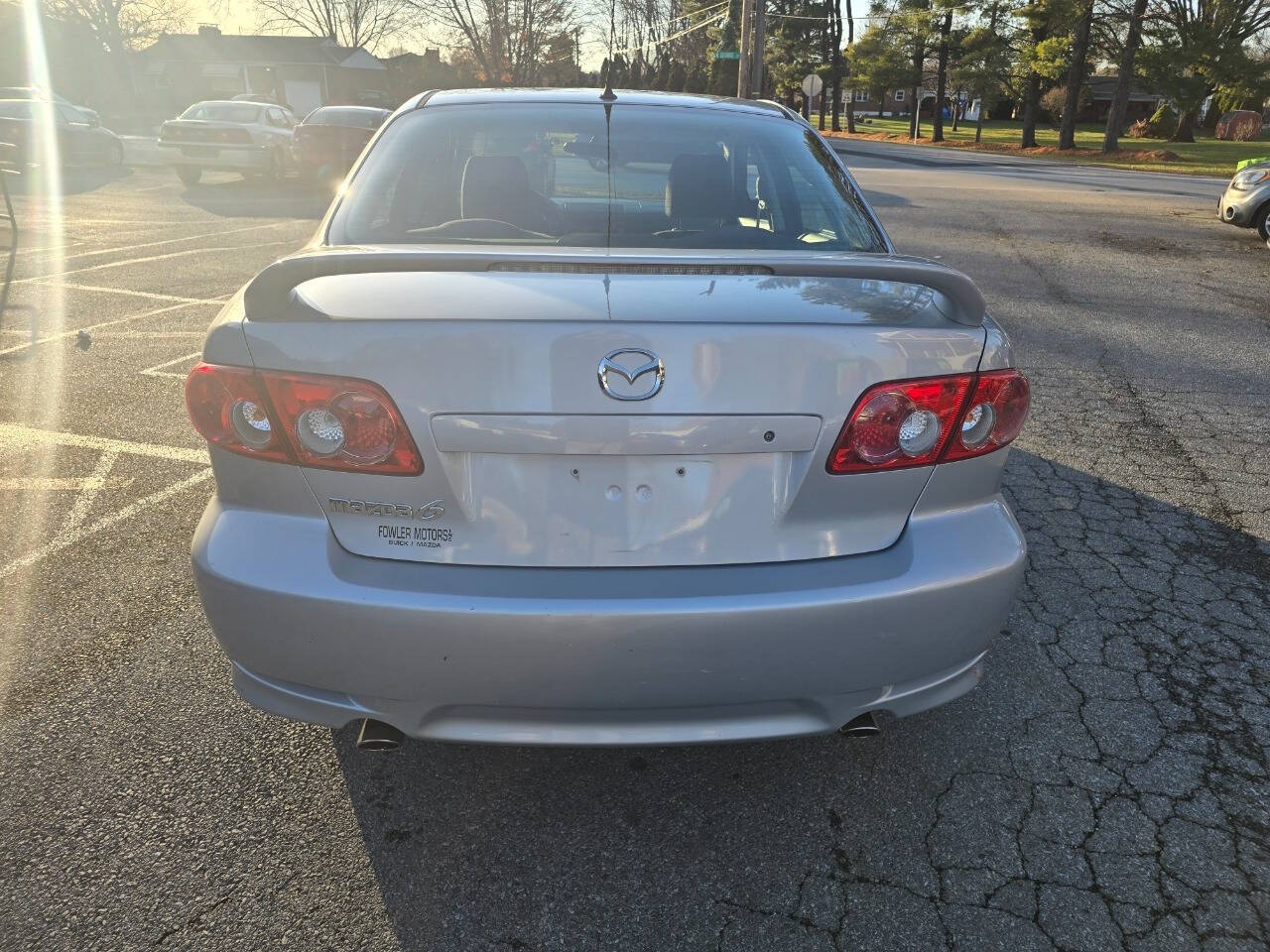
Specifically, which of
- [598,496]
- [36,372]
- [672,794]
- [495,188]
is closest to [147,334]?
[36,372]

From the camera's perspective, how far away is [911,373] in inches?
75.0

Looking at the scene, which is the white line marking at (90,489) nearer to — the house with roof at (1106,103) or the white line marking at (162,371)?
the white line marking at (162,371)

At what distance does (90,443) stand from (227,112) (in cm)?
1653

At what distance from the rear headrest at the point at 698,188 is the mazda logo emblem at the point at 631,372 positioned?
3.95 feet

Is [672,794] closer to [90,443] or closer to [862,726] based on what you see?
[862,726]

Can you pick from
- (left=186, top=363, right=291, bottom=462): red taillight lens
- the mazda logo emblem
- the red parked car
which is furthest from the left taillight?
the red parked car

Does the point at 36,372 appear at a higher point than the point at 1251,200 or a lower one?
lower

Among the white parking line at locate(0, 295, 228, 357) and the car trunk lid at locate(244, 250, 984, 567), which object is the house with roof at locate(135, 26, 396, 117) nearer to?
the white parking line at locate(0, 295, 228, 357)

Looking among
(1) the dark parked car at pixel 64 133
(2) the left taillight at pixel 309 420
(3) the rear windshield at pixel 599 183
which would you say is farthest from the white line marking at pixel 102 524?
(1) the dark parked car at pixel 64 133

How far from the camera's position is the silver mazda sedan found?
1.79 metres

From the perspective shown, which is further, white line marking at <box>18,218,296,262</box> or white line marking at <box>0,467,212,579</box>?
white line marking at <box>18,218,296,262</box>

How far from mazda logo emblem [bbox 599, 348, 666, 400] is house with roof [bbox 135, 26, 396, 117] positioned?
7016 centimetres

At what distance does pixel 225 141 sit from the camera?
17.7m

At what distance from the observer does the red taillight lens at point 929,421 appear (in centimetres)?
189
